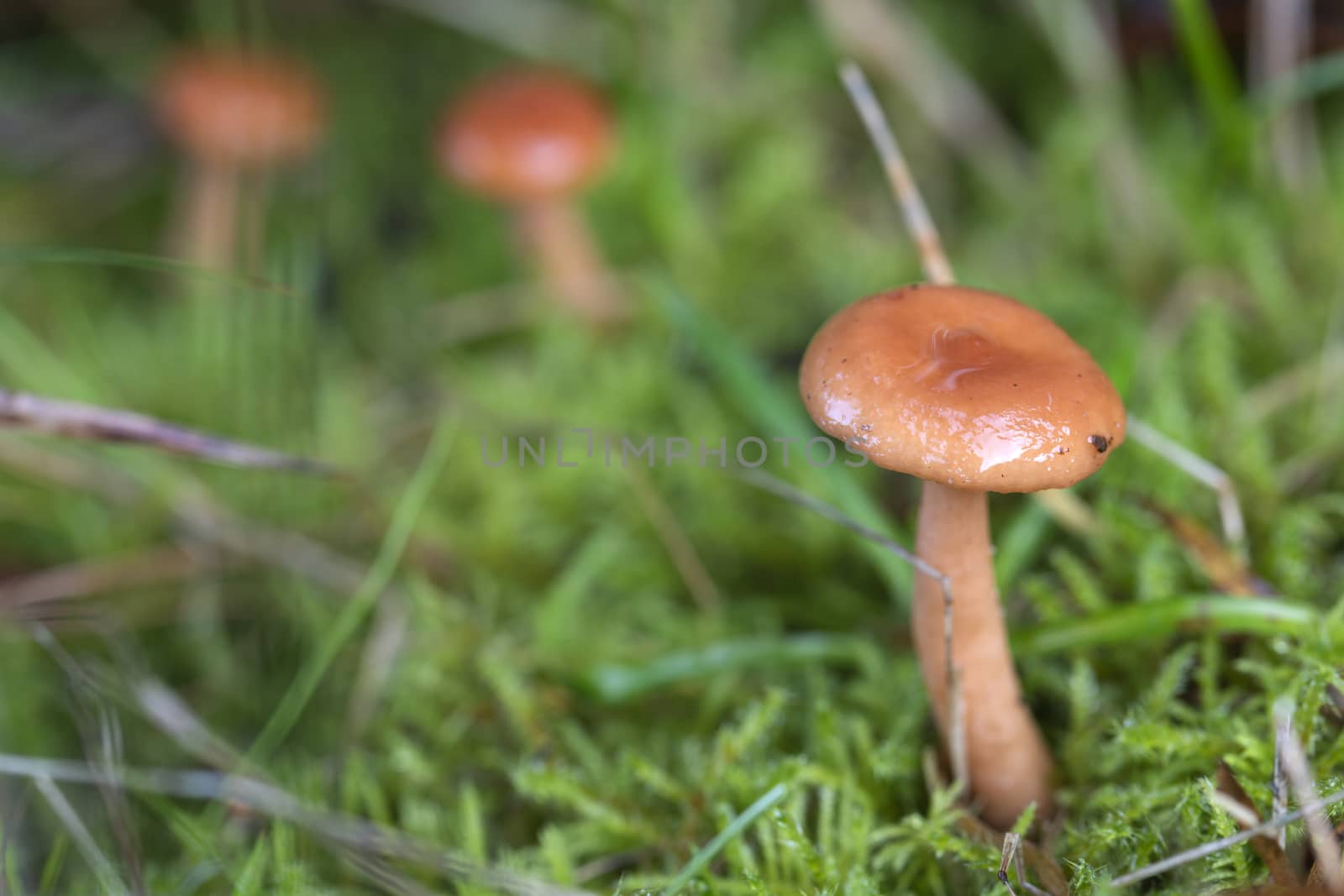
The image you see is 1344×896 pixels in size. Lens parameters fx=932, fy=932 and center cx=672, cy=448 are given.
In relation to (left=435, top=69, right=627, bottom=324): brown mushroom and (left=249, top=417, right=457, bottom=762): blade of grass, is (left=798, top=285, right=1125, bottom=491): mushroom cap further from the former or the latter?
(left=435, top=69, right=627, bottom=324): brown mushroom

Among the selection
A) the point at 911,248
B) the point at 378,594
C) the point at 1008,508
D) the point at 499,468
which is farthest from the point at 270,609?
the point at 911,248

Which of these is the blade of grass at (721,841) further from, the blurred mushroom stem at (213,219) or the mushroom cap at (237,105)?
the blurred mushroom stem at (213,219)

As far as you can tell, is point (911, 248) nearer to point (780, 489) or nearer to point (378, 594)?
point (780, 489)

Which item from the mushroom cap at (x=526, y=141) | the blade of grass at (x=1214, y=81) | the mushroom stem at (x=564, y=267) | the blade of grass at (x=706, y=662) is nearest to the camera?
the blade of grass at (x=706, y=662)

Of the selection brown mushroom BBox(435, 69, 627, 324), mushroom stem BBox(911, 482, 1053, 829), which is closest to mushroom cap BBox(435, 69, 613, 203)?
brown mushroom BBox(435, 69, 627, 324)

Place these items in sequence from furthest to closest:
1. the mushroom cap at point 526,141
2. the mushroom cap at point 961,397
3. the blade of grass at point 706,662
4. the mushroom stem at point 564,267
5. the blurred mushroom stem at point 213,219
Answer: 1. the blurred mushroom stem at point 213,219
2. the mushroom stem at point 564,267
3. the mushroom cap at point 526,141
4. the blade of grass at point 706,662
5. the mushroom cap at point 961,397

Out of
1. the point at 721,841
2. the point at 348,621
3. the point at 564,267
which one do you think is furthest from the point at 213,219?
the point at 721,841

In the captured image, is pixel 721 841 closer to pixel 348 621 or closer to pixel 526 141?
pixel 348 621

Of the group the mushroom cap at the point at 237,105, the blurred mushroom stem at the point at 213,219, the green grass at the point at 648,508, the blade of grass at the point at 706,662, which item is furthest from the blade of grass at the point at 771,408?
the blurred mushroom stem at the point at 213,219
